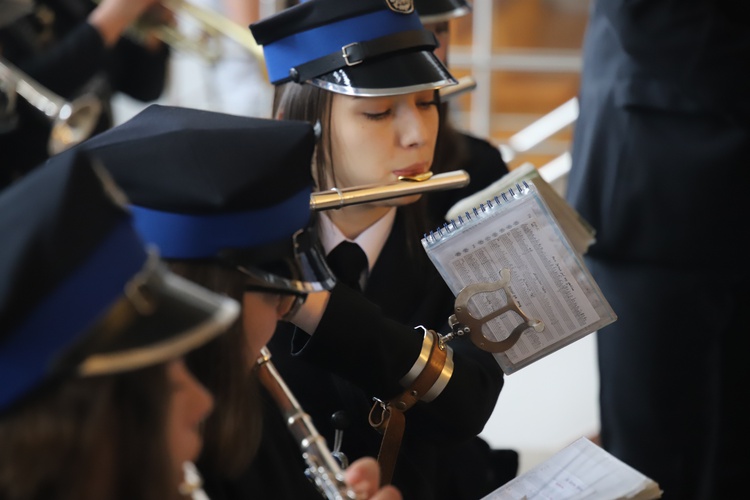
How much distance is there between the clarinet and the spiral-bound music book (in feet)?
0.72

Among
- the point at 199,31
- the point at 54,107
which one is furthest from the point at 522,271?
the point at 199,31

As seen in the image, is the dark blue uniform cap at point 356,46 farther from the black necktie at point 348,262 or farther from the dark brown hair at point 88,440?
the dark brown hair at point 88,440

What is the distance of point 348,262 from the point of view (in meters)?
1.32

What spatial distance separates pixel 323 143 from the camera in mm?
1311

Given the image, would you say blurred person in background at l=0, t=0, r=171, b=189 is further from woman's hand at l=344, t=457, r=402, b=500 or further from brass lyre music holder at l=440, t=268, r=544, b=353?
woman's hand at l=344, t=457, r=402, b=500

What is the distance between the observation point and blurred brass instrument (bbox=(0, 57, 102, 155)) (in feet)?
7.08

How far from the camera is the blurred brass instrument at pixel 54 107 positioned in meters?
2.16

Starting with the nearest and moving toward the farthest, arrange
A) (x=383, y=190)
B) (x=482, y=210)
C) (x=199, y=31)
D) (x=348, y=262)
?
(x=482, y=210) → (x=383, y=190) → (x=348, y=262) → (x=199, y=31)

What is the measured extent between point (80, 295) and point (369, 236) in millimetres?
740

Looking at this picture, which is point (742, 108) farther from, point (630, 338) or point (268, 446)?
point (268, 446)

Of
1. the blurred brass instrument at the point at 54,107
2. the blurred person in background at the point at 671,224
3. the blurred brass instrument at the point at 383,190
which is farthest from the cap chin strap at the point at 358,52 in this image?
the blurred brass instrument at the point at 54,107

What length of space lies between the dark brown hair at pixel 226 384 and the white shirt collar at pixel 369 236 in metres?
0.39

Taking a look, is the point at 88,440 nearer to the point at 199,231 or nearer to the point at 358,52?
the point at 199,231

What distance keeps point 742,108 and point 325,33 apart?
2.44 ft
